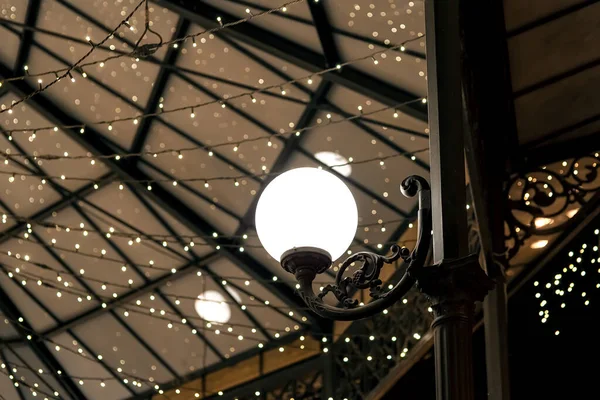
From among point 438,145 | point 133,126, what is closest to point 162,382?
point 133,126

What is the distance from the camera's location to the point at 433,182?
8.58 ft

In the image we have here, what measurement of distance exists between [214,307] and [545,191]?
4.73 m

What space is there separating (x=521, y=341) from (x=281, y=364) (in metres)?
3.74

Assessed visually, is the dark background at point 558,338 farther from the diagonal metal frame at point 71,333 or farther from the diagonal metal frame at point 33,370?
the diagonal metal frame at point 33,370

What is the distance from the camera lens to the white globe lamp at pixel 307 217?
2738 millimetres

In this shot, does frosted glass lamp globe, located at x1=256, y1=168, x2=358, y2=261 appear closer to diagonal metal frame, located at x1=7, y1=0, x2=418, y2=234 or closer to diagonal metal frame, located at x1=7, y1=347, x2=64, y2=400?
diagonal metal frame, located at x1=7, y1=0, x2=418, y2=234

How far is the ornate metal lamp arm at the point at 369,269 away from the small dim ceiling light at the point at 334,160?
6055 millimetres

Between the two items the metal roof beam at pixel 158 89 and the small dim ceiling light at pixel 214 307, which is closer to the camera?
the metal roof beam at pixel 158 89

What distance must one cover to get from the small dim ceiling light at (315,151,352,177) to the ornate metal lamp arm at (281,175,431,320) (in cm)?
605

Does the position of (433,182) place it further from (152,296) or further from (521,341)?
(152,296)

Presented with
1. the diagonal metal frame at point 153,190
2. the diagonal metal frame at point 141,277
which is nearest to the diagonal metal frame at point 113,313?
the diagonal metal frame at point 141,277

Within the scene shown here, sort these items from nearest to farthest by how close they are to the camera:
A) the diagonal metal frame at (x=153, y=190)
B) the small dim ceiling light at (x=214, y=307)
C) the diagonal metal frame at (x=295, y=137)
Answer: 1. the diagonal metal frame at (x=295, y=137)
2. the diagonal metal frame at (x=153, y=190)
3. the small dim ceiling light at (x=214, y=307)

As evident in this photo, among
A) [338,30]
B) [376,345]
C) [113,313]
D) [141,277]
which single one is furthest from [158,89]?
[113,313]

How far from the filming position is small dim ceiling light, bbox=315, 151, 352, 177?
889cm
